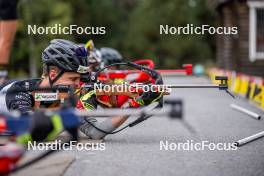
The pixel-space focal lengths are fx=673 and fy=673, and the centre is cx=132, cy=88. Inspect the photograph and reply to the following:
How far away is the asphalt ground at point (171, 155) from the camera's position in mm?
5895

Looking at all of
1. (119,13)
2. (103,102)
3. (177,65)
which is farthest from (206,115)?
(119,13)

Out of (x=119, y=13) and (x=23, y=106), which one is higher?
(x=119, y=13)

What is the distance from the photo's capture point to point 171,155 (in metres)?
6.83

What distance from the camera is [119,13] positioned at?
77.6 m

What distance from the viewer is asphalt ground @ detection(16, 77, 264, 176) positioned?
5895mm

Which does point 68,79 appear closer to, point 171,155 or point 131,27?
point 171,155

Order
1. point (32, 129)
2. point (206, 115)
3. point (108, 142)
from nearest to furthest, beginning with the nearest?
point (32, 129) < point (108, 142) < point (206, 115)

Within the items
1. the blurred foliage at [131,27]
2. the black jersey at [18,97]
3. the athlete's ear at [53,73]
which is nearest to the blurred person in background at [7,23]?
the athlete's ear at [53,73]

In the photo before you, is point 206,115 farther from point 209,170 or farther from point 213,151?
point 209,170

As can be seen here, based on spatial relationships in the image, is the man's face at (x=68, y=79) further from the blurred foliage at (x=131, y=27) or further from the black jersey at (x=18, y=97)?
the blurred foliage at (x=131, y=27)

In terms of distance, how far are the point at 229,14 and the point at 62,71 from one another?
25.6m

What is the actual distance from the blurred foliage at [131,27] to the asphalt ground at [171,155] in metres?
40.5

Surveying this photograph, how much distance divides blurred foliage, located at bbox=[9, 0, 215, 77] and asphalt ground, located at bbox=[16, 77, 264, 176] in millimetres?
40486

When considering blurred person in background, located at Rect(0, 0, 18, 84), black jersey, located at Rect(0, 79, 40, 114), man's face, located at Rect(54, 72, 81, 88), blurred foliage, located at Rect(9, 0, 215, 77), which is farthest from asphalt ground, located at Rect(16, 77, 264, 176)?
blurred foliage, located at Rect(9, 0, 215, 77)
